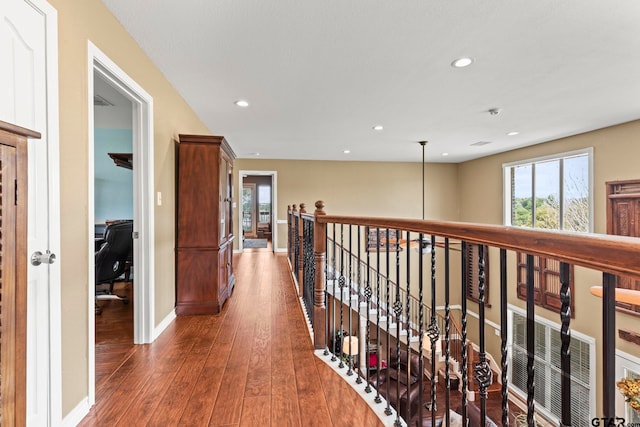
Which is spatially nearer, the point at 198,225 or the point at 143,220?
the point at 143,220

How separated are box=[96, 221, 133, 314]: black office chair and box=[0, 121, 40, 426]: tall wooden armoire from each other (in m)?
2.80

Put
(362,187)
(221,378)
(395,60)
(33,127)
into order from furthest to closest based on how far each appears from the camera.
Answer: (362,187) < (395,60) < (221,378) < (33,127)

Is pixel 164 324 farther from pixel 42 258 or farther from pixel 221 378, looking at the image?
pixel 42 258

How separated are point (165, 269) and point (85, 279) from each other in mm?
1077

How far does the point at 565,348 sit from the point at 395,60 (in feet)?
7.76

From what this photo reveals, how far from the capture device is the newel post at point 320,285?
221 centimetres

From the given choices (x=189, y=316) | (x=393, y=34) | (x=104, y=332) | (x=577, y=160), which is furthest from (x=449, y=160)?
(x=104, y=332)

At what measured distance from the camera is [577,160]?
200 inches

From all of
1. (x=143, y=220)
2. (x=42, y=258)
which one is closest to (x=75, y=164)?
(x=42, y=258)

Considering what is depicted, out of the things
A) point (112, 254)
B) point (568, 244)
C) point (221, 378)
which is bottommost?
point (221, 378)

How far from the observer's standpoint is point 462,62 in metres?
2.47

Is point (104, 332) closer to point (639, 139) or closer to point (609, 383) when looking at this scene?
point (609, 383)

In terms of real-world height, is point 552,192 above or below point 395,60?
below

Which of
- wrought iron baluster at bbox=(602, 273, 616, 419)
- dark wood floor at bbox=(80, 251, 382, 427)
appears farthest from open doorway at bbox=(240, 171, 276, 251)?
wrought iron baluster at bbox=(602, 273, 616, 419)
